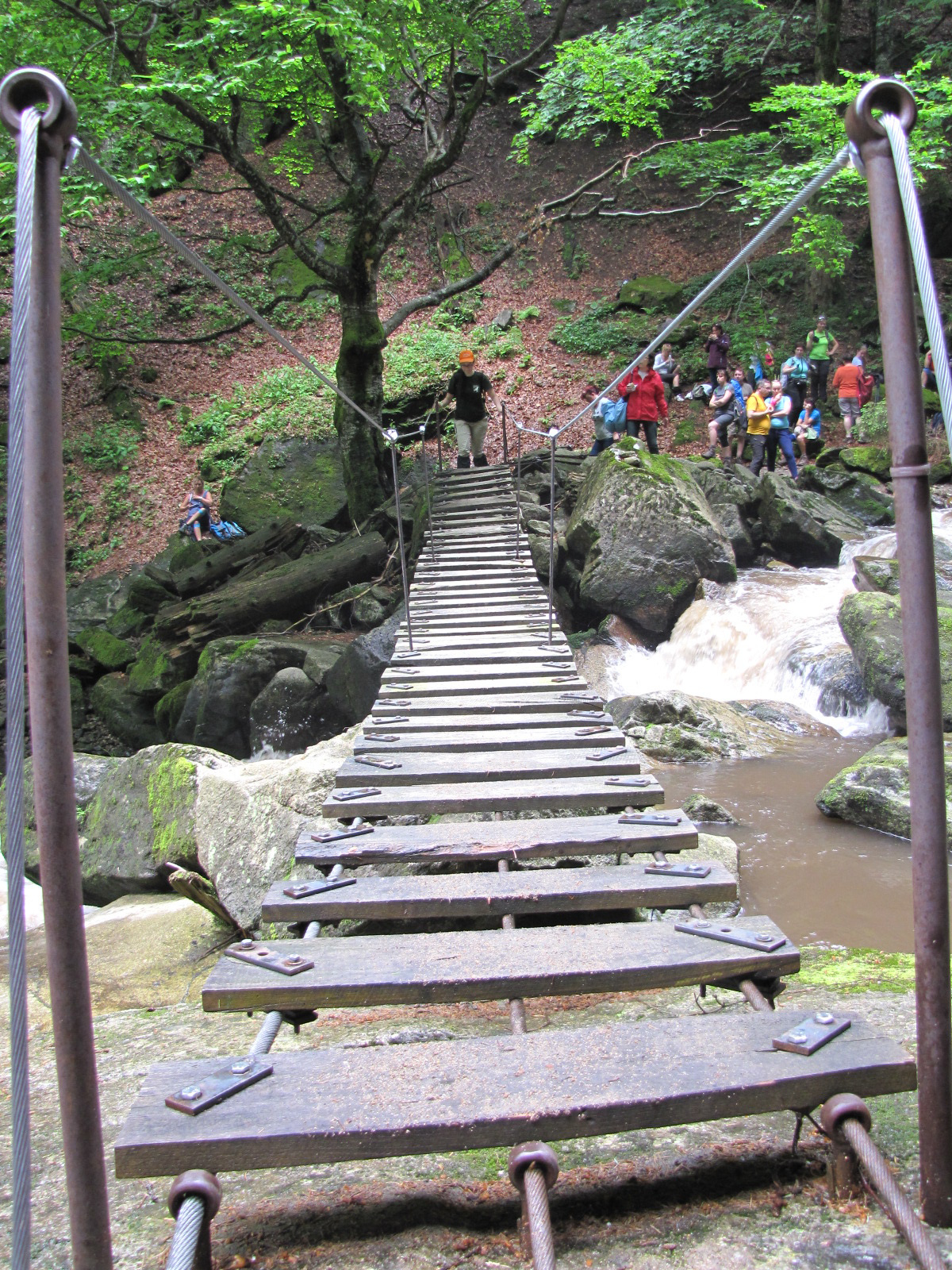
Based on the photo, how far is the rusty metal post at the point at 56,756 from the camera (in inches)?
49.3

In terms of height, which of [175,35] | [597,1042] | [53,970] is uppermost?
[175,35]

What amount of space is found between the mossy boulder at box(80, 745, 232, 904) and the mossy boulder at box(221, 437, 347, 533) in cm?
777

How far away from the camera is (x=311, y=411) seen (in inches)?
658

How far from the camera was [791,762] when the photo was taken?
728cm

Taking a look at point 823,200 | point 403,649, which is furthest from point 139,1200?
point 823,200

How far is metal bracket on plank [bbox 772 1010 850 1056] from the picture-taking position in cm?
176

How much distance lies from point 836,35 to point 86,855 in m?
18.3

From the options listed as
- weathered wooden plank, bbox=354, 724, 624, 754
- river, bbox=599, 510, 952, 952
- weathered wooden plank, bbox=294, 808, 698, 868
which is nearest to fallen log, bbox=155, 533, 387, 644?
river, bbox=599, 510, 952, 952

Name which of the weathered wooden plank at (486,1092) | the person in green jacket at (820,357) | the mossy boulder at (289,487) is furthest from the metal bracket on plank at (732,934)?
the person in green jacket at (820,357)

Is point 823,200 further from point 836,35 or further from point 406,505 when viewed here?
point 406,505

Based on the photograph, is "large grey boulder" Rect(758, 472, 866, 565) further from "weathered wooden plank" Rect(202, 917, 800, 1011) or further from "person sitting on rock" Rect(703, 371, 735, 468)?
"weathered wooden plank" Rect(202, 917, 800, 1011)

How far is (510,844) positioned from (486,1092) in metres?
1.43

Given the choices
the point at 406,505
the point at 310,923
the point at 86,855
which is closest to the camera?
the point at 310,923

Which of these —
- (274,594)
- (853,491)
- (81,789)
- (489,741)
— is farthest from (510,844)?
(853,491)
